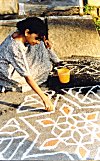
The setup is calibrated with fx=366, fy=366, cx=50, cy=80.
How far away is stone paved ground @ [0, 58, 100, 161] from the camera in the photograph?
411 centimetres

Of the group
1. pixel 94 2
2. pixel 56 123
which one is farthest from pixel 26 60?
pixel 94 2

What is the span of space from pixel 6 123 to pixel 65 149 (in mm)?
908

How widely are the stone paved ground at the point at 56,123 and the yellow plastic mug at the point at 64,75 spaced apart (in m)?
0.09

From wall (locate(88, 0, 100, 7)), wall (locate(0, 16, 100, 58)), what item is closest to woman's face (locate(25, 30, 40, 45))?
wall (locate(0, 16, 100, 58))

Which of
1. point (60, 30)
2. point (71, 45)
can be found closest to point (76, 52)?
point (71, 45)

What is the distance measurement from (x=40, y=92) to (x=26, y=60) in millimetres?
550

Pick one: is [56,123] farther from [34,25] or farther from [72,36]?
[72,36]

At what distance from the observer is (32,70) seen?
17.0 feet

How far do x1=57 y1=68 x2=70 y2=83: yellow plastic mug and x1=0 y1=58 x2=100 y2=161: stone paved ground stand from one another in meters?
0.09

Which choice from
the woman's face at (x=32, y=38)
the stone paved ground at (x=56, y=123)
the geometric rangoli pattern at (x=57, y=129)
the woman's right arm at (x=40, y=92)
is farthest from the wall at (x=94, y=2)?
the woman's right arm at (x=40, y=92)

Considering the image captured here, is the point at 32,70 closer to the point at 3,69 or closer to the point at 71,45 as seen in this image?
the point at 3,69

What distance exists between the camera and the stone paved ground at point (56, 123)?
4113 mm

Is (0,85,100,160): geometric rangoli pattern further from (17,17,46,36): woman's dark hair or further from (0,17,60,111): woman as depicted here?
(17,17,46,36): woman's dark hair

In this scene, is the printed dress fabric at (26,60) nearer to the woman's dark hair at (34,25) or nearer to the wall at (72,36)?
the woman's dark hair at (34,25)
